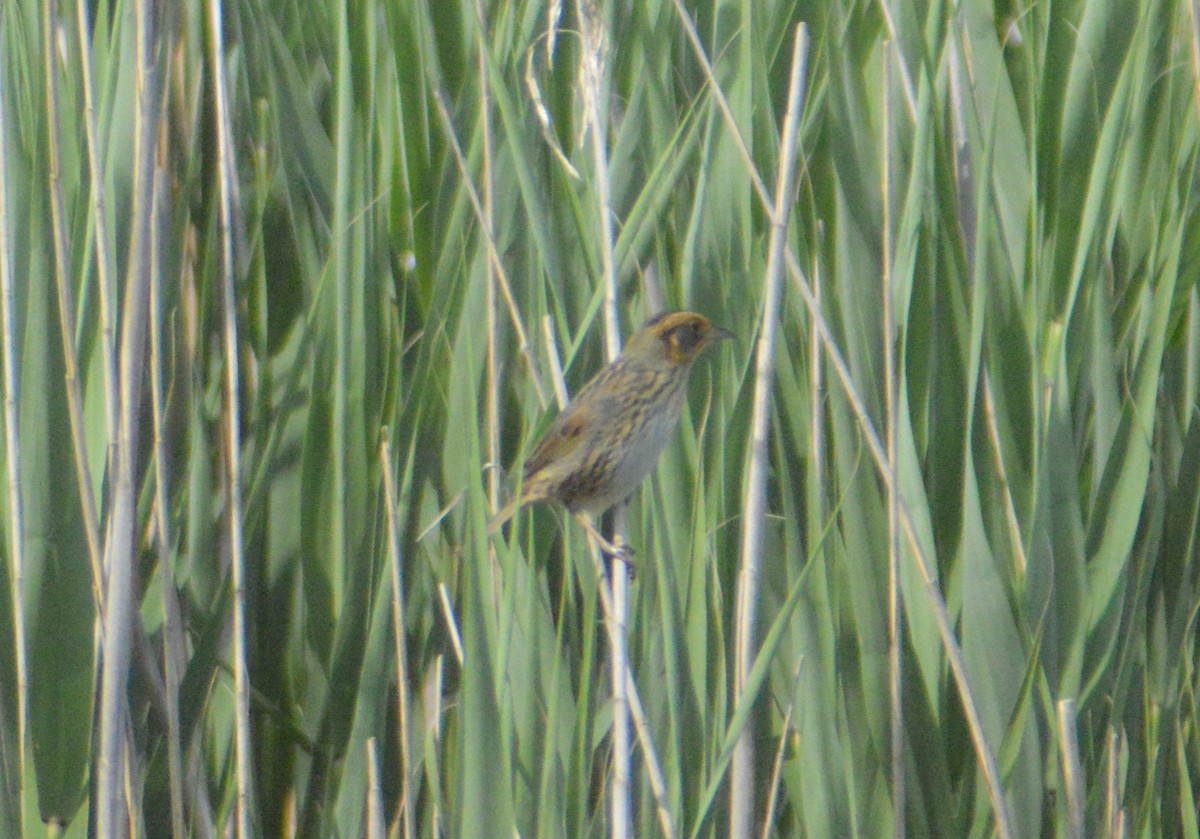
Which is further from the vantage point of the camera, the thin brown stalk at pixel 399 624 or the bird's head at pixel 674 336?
the bird's head at pixel 674 336

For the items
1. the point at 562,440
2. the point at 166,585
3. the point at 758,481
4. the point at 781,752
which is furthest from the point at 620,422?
the point at 166,585

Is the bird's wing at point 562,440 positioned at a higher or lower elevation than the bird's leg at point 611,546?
higher

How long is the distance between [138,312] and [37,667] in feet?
1.36

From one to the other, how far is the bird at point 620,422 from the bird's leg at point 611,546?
0.05 meters

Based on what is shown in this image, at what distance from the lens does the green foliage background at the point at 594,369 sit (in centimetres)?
150

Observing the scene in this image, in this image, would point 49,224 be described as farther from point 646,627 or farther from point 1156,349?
point 1156,349

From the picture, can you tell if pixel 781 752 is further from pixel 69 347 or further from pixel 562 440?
pixel 69 347

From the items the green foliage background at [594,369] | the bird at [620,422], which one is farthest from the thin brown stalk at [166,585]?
the bird at [620,422]

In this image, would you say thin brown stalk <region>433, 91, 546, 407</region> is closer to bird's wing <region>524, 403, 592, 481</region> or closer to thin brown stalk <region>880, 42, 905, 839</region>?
bird's wing <region>524, 403, 592, 481</region>

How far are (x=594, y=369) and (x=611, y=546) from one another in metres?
0.35

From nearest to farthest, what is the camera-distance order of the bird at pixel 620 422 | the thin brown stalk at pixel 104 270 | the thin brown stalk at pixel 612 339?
the thin brown stalk at pixel 612 339, the thin brown stalk at pixel 104 270, the bird at pixel 620 422

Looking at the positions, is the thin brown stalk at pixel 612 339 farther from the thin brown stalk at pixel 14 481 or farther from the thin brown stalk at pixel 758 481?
the thin brown stalk at pixel 14 481

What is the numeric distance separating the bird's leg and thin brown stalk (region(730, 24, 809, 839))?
0.14 meters

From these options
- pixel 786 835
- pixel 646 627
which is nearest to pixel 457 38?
pixel 646 627
